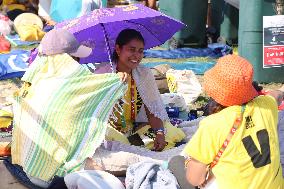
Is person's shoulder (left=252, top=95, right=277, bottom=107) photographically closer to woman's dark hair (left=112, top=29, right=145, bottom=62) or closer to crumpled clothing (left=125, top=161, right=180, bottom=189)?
crumpled clothing (left=125, top=161, right=180, bottom=189)

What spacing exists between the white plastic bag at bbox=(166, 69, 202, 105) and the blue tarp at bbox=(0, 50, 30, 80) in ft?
7.42

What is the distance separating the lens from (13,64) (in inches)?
303

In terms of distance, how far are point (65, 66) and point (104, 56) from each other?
1.02 meters

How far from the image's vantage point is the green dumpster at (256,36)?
6.88 metres

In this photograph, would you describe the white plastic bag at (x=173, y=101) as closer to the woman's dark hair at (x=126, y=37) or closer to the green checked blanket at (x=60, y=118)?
the woman's dark hair at (x=126, y=37)

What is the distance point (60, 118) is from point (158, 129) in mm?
922

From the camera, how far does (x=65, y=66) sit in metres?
3.64

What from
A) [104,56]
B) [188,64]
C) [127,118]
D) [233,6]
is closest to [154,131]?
[127,118]

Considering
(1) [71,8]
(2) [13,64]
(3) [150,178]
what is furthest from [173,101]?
(1) [71,8]

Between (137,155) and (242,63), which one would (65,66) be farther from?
(242,63)

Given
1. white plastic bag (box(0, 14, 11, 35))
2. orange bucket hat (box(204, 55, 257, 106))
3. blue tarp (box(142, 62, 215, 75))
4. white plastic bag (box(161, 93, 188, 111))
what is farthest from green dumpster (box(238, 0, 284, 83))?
white plastic bag (box(0, 14, 11, 35))

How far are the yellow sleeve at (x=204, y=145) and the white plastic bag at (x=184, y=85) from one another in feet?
11.5

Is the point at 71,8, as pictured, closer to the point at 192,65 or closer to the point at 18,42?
the point at 18,42

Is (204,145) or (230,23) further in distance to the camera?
(230,23)
